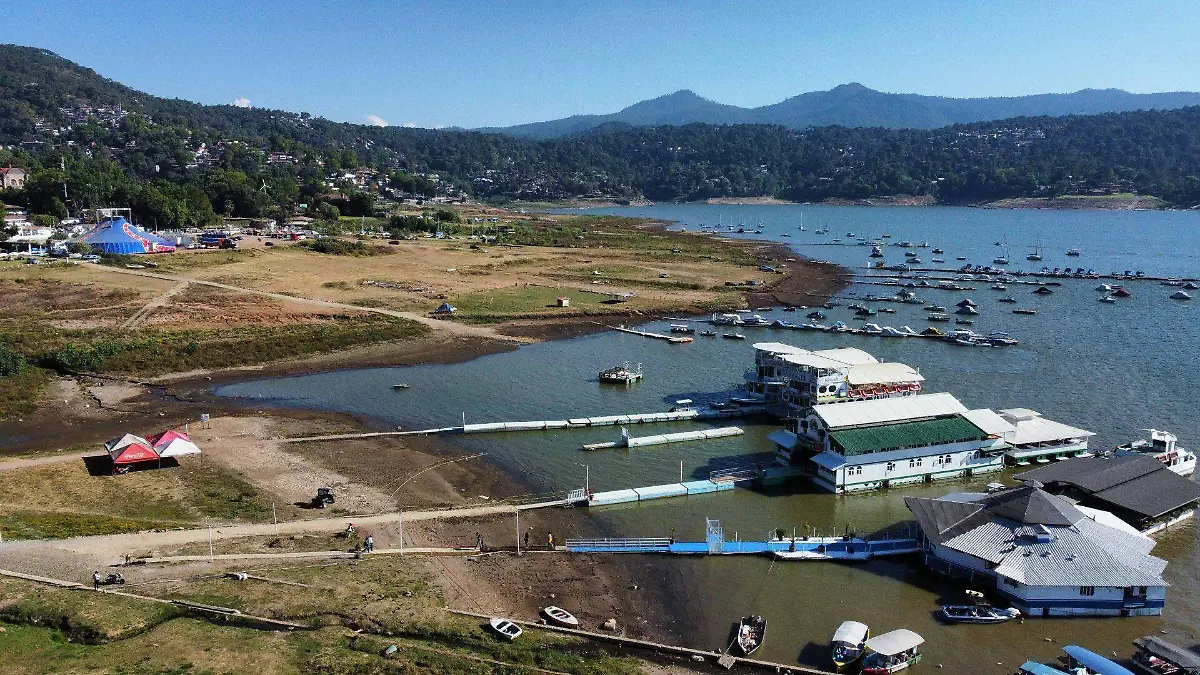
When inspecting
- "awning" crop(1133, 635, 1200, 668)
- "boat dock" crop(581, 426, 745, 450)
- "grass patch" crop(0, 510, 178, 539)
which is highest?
"grass patch" crop(0, 510, 178, 539)

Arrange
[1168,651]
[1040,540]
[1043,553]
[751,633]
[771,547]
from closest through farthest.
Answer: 1. [1168,651]
2. [751,633]
3. [1043,553]
4. [1040,540]
5. [771,547]

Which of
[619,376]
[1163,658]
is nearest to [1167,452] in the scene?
[1163,658]

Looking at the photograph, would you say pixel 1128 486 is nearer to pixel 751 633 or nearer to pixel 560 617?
pixel 751 633

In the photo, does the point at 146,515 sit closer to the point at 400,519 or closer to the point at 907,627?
the point at 400,519

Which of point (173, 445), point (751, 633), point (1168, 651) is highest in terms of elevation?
point (173, 445)

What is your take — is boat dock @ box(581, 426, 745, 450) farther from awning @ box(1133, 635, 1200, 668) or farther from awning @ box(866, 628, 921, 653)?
awning @ box(1133, 635, 1200, 668)

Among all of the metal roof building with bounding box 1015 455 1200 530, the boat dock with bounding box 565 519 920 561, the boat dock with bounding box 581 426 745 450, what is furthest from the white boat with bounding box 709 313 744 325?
the boat dock with bounding box 565 519 920 561
